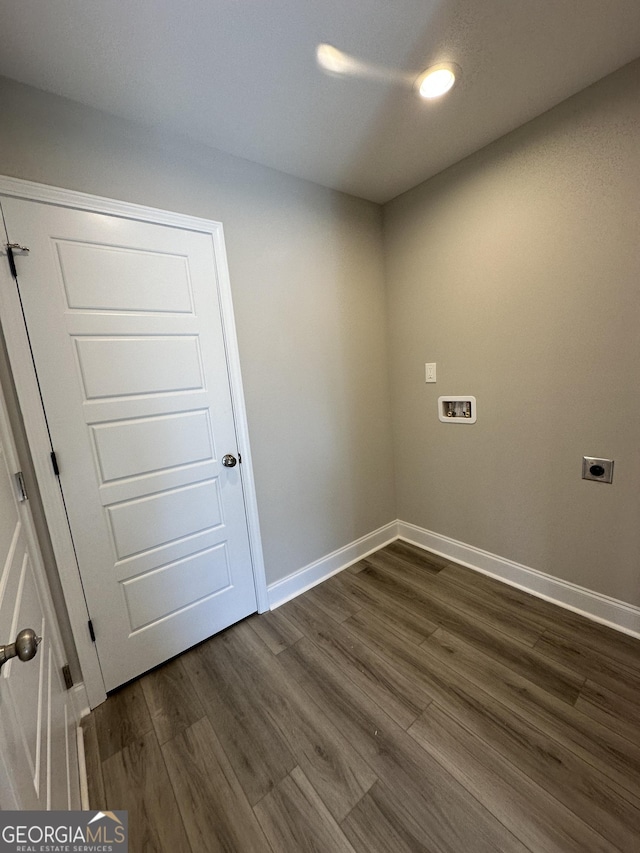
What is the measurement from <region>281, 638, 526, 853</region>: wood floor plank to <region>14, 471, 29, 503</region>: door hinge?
54.3 inches

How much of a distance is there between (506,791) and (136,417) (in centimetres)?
195

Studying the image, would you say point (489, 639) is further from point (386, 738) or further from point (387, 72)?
point (387, 72)

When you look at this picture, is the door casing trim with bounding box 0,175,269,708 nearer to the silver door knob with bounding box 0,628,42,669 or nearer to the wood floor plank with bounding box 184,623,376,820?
Answer: the wood floor plank with bounding box 184,623,376,820

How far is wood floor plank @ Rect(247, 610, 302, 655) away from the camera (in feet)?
5.77

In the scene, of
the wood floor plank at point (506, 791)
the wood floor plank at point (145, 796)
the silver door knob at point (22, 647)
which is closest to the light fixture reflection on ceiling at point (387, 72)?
the silver door knob at point (22, 647)

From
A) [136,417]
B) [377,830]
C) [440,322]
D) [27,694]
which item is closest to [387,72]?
[440,322]

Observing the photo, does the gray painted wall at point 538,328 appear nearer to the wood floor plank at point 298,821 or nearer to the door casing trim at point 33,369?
the door casing trim at point 33,369

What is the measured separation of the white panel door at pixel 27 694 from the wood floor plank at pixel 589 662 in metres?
1.91

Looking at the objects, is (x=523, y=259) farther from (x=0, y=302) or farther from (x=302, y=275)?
(x=0, y=302)

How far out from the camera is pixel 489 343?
6.48ft

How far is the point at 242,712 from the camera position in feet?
4.63

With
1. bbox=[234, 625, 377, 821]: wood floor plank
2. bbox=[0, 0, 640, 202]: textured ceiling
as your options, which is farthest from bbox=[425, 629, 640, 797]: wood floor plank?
bbox=[0, 0, 640, 202]: textured ceiling

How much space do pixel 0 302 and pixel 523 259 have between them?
235 cm

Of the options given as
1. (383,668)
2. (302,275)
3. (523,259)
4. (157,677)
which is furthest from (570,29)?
(157,677)
